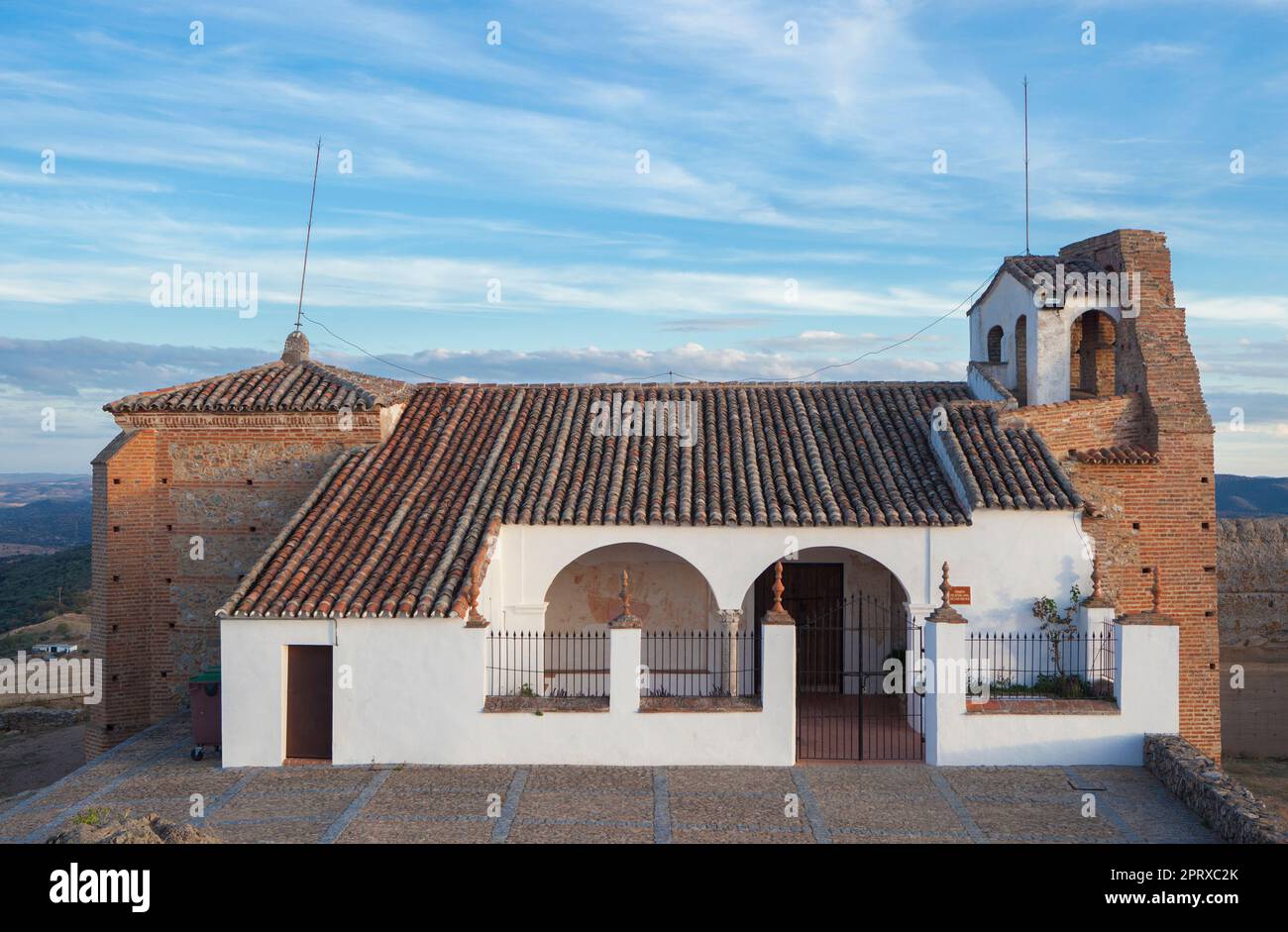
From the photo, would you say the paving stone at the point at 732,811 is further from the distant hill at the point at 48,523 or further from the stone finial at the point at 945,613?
the distant hill at the point at 48,523

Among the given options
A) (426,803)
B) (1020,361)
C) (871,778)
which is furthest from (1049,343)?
(426,803)

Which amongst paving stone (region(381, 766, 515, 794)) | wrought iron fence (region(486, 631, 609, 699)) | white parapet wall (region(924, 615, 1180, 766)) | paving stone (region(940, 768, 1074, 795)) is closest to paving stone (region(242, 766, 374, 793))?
paving stone (region(381, 766, 515, 794))

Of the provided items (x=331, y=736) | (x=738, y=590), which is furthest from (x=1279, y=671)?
(x=331, y=736)

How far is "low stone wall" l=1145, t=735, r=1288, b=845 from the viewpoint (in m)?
8.81

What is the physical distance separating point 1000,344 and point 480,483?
9.86m

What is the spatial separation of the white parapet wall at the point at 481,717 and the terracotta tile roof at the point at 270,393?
460 centimetres

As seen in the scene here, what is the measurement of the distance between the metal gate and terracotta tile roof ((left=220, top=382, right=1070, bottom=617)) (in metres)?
1.89

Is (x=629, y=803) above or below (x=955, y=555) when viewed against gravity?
below

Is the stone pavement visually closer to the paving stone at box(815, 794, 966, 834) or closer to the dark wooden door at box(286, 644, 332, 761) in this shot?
the paving stone at box(815, 794, 966, 834)

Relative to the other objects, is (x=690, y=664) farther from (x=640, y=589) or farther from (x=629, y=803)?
(x=629, y=803)

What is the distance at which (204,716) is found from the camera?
41.2 feet

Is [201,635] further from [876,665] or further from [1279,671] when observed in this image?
[1279,671]

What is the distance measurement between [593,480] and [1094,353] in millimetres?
9241

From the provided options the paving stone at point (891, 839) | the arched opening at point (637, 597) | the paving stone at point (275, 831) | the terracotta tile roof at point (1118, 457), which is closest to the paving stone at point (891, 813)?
the paving stone at point (891, 839)
